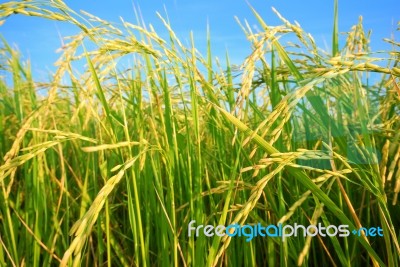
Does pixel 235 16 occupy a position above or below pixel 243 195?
above

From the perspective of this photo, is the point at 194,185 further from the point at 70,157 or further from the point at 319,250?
the point at 70,157

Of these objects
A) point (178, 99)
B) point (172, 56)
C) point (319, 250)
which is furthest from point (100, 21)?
point (319, 250)

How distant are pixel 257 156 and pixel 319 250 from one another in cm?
44

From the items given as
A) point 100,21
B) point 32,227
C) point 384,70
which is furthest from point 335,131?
point 32,227

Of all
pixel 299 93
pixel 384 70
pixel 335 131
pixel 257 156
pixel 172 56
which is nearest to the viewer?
pixel 299 93

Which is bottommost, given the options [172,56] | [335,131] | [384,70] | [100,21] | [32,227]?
[32,227]

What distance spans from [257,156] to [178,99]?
0.35 m

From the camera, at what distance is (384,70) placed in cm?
92

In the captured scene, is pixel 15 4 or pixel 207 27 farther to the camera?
pixel 207 27

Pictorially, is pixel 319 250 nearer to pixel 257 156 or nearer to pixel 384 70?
pixel 257 156

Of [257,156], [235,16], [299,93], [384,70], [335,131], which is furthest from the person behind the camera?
[235,16]

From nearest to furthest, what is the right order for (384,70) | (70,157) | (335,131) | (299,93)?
(299,93), (384,70), (335,131), (70,157)

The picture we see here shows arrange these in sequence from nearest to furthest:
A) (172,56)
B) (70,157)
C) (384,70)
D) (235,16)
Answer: (384,70)
(172,56)
(235,16)
(70,157)

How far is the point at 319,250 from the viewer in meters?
1.59
